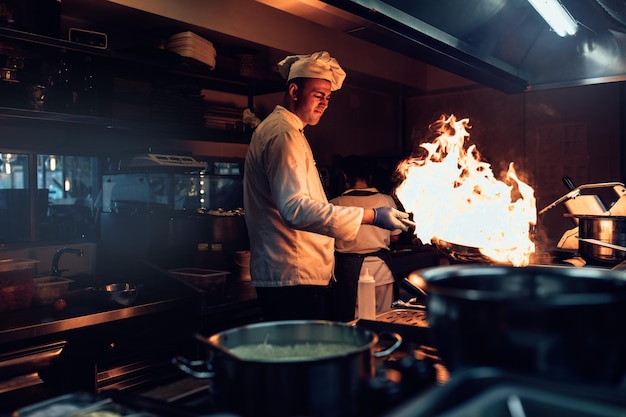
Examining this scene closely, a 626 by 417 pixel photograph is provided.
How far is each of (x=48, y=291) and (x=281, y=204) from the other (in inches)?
54.3

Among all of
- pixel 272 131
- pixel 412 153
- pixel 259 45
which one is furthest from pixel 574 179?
pixel 272 131

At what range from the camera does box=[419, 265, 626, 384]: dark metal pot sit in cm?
90

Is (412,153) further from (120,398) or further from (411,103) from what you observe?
(120,398)

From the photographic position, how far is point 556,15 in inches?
119

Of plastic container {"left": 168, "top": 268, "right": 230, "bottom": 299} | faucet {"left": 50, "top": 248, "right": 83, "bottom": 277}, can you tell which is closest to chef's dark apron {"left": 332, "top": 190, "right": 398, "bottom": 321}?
plastic container {"left": 168, "top": 268, "right": 230, "bottom": 299}

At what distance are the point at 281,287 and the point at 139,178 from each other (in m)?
1.56

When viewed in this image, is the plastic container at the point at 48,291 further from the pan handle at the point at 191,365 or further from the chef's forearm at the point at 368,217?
the pan handle at the point at 191,365

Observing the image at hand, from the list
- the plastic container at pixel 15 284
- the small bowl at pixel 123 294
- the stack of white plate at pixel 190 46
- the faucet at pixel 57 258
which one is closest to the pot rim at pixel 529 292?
the small bowl at pixel 123 294

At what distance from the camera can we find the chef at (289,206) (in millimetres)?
2613

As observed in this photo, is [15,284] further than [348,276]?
No

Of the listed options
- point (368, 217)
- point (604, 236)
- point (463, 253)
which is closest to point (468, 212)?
point (463, 253)

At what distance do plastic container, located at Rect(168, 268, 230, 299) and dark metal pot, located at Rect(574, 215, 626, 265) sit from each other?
7.02 ft

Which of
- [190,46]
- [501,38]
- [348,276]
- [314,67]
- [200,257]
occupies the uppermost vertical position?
[190,46]

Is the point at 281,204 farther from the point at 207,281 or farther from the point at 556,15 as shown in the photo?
the point at 556,15
